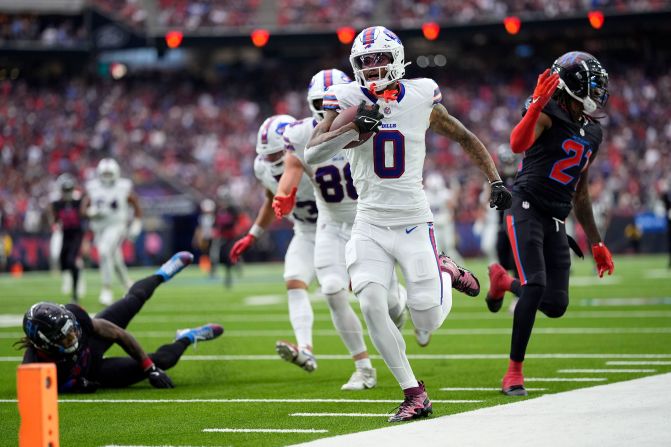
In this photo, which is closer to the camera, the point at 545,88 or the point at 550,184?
the point at 545,88

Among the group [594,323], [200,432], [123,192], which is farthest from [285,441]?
[123,192]

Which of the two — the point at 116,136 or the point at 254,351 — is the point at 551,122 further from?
the point at 116,136

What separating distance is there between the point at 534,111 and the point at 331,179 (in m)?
1.66

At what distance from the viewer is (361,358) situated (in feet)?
23.8

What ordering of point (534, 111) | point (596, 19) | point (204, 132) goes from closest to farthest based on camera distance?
point (534, 111), point (596, 19), point (204, 132)

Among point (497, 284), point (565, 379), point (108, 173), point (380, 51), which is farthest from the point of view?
point (108, 173)

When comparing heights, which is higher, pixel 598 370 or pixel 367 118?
pixel 367 118

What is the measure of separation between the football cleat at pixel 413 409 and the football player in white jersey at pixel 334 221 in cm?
157

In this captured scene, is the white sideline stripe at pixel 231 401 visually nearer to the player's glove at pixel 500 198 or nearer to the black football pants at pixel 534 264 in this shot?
the black football pants at pixel 534 264

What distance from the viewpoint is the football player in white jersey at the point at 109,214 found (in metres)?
15.8

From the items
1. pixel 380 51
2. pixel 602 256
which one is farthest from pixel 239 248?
pixel 380 51

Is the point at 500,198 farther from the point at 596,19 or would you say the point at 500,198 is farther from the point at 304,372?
the point at 596,19

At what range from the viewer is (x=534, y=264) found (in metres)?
6.55

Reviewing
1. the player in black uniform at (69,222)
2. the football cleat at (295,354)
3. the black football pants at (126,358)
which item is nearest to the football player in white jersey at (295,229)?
the football cleat at (295,354)
